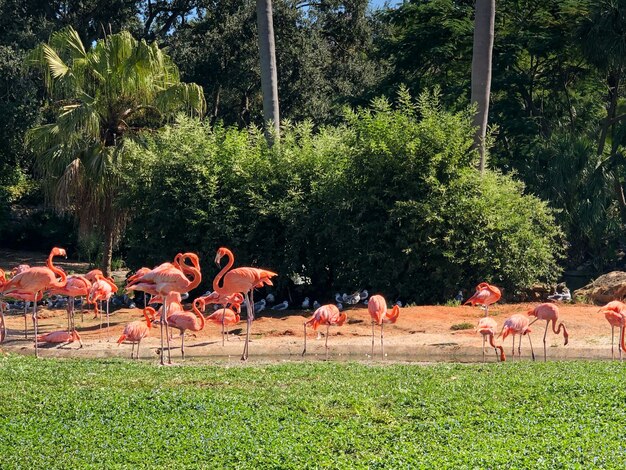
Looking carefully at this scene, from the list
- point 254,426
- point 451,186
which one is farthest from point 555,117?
point 254,426

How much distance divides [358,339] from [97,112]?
30.5 ft

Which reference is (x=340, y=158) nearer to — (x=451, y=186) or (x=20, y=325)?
(x=451, y=186)

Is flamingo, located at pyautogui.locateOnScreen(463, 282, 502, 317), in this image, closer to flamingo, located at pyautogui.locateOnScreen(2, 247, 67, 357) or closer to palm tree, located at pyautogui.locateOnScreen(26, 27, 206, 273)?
flamingo, located at pyautogui.locateOnScreen(2, 247, 67, 357)

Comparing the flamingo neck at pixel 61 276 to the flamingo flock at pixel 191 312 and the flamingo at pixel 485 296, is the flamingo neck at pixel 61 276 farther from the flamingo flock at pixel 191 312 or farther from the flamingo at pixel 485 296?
the flamingo at pixel 485 296

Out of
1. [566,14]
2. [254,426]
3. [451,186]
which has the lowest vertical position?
[254,426]

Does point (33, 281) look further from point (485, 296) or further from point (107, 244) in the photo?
point (107, 244)

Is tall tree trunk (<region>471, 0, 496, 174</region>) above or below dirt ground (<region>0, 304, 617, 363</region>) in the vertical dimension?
above

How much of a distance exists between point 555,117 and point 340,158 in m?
12.5

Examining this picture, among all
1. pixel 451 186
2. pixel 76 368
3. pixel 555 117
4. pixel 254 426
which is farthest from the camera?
pixel 555 117

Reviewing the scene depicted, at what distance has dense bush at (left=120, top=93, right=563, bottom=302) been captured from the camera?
53.8 ft

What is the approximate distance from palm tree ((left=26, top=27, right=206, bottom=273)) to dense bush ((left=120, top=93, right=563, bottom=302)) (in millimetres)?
1310

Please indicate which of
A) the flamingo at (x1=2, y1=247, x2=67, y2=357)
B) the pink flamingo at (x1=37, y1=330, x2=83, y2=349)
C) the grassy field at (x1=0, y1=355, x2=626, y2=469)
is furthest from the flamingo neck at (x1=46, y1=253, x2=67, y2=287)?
the grassy field at (x1=0, y1=355, x2=626, y2=469)

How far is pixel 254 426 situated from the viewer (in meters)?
7.32

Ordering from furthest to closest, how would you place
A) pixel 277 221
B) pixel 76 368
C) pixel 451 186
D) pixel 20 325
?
pixel 277 221 < pixel 451 186 < pixel 20 325 < pixel 76 368
